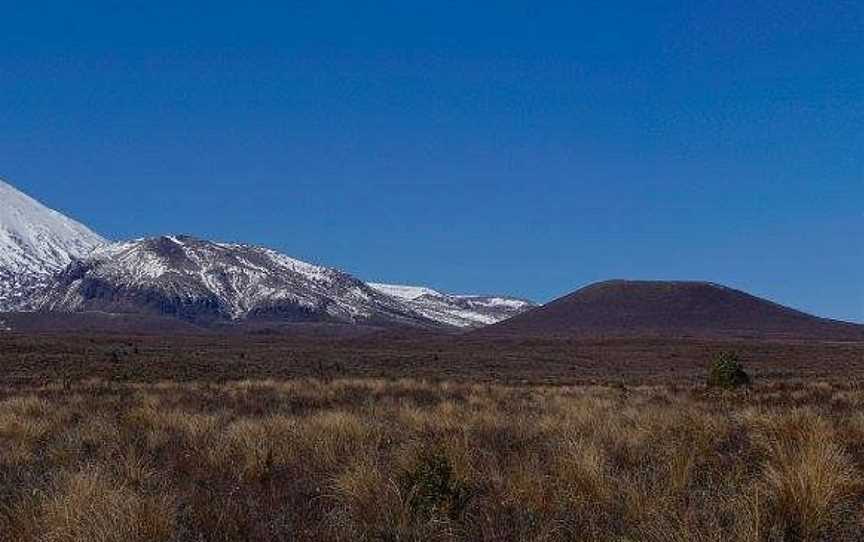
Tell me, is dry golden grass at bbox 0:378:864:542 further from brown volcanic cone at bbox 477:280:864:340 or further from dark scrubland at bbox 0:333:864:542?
brown volcanic cone at bbox 477:280:864:340

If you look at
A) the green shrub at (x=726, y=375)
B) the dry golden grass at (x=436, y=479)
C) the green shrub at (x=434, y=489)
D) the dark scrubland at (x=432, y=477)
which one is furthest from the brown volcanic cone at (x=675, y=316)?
the green shrub at (x=434, y=489)

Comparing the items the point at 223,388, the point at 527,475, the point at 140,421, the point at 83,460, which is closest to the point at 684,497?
the point at 527,475

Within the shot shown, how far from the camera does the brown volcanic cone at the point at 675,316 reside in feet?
544

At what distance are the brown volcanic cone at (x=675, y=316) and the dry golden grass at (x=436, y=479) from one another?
148760mm

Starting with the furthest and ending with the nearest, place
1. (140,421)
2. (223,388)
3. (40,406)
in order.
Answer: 1. (223,388)
2. (40,406)
3. (140,421)

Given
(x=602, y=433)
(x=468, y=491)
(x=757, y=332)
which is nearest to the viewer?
(x=468, y=491)

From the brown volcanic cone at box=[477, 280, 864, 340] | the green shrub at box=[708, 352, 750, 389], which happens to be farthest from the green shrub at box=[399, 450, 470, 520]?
the brown volcanic cone at box=[477, 280, 864, 340]

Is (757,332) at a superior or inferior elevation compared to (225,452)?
superior

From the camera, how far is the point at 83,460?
32.9ft

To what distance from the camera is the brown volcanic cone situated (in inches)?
6531

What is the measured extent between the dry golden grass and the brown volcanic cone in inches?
5857

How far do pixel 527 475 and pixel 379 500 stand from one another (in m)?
1.35

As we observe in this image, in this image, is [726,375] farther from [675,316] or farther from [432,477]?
[675,316]

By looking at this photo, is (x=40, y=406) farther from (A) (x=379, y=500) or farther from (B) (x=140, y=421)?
(A) (x=379, y=500)
